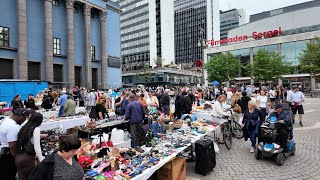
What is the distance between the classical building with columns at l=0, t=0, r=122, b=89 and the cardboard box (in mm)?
27250

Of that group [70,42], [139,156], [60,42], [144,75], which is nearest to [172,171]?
[139,156]

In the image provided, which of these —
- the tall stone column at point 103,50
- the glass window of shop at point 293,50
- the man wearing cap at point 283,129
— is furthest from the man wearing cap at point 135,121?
the glass window of shop at point 293,50

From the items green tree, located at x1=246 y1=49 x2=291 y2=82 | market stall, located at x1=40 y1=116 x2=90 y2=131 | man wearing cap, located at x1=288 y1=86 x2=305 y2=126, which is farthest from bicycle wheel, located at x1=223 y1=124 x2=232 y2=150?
green tree, located at x1=246 y1=49 x2=291 y2=82

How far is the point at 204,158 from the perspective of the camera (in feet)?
21.0

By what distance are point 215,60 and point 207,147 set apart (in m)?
46.5

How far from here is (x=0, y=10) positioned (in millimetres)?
26547

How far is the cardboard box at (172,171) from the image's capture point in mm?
5527

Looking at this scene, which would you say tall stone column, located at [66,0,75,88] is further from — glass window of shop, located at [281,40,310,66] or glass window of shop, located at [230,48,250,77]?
glass window of shop, located at [281,40,310,66]

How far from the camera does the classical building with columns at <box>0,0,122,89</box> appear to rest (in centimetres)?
2739

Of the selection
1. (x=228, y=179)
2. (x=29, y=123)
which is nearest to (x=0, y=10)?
(x=29, y=123)

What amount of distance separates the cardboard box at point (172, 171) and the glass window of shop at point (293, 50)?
5856 cm

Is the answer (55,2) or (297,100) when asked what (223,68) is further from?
(297,100)

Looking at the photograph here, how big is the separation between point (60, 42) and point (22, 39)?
6.11m

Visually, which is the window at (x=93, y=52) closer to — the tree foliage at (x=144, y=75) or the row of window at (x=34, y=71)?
the row of window at (x=34, y=71)
